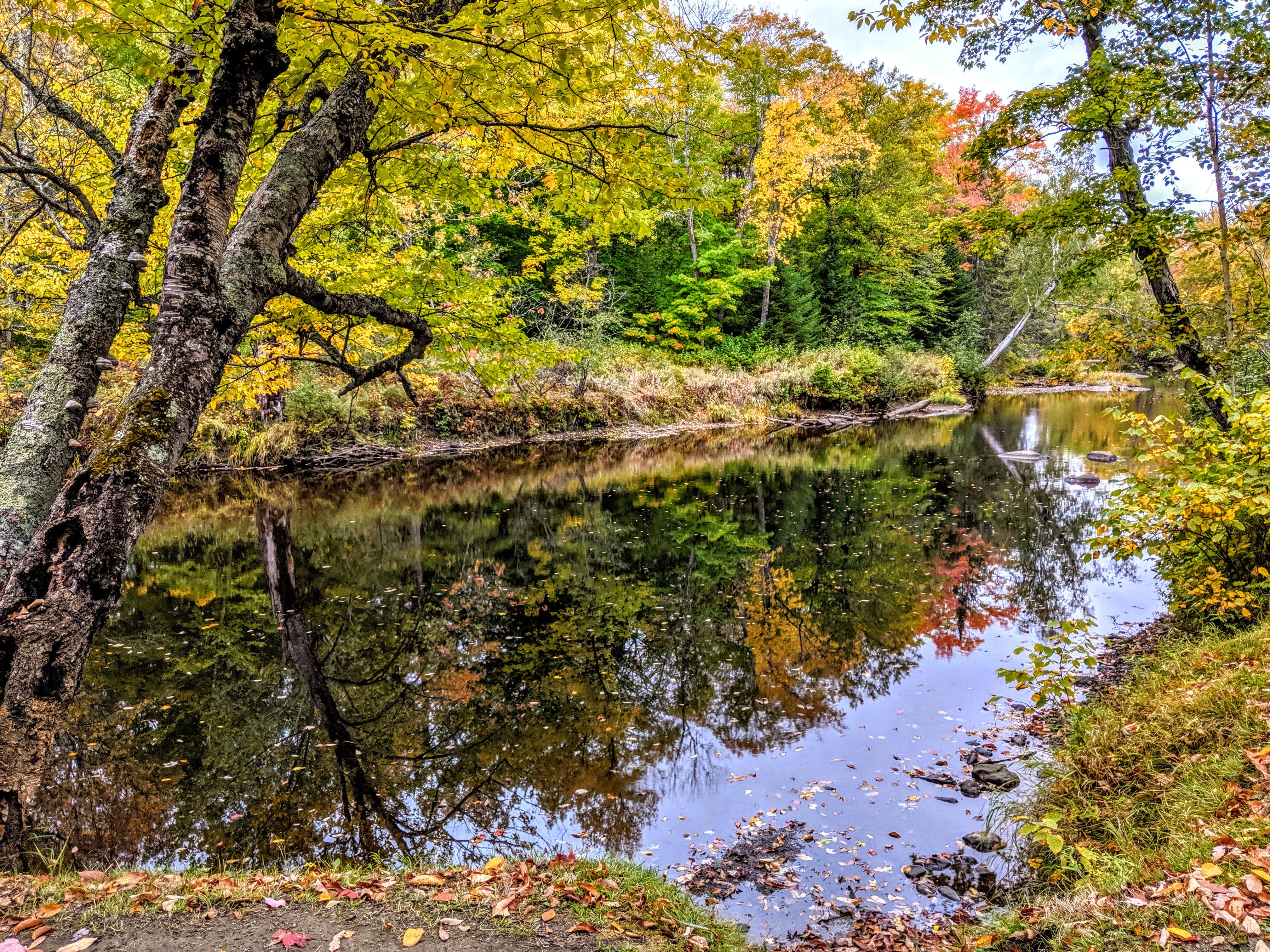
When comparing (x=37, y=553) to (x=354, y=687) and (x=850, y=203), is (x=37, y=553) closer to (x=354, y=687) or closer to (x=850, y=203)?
(x=354, y=687)

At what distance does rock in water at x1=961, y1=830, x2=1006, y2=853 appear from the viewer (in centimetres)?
409

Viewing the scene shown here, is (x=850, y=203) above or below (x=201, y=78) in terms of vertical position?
above

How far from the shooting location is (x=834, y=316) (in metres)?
32.2

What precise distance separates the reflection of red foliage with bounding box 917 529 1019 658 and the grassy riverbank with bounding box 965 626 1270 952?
2009 mm

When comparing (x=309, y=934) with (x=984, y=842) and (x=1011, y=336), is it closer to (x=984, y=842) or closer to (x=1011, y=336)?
(x=984, y=842)

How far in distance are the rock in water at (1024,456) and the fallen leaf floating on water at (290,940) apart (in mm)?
18998

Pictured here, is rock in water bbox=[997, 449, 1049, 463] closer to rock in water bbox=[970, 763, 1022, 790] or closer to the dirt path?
rock in water bbox=[970, 763, 1022, 790]

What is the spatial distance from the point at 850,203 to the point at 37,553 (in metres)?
33.8

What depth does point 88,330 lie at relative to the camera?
13.4 ft

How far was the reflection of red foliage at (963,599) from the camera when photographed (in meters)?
7.40

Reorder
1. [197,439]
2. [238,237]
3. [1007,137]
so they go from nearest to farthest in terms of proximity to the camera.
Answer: [238,237] < [1007,137] < [197,439]

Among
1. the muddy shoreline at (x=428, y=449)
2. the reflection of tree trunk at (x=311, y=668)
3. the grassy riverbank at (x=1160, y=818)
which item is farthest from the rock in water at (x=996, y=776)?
the muddy shoreline at (x=428, y=449)

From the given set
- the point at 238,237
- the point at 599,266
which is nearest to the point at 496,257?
the point at 599,266

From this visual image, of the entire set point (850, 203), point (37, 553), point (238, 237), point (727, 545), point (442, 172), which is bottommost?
point (727, 545)
